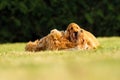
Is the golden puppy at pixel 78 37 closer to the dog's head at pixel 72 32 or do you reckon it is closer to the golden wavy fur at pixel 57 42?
the dog's head at pixel 72 32

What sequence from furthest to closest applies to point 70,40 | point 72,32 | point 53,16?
point 53,16 < point 70,40 < point 72,32

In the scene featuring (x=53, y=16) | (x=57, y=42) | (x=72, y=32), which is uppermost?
(x=53, y=16)

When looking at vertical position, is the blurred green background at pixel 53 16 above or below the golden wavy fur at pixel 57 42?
above

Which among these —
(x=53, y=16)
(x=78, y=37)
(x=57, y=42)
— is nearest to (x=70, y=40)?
(x=78, y=37)

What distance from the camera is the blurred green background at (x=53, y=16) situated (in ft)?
78.1

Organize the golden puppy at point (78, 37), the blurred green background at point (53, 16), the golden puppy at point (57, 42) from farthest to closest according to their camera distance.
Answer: the blurred green background at point (53, 16) < the golden puppy at point (57, 42) < the golden puppy at point (78, 37)

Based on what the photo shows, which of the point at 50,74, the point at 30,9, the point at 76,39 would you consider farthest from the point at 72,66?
the point at 30,9

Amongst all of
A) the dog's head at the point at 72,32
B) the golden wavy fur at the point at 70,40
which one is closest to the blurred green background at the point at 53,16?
the golden wavy fur at the point at 70,40

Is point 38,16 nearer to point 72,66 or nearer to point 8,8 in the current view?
point 8,8

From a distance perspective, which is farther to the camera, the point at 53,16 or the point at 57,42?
the point at 53,16

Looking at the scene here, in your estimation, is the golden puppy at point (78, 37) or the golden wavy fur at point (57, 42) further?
the golden wavy fur at point (57, 42)

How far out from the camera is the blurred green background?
2380cm

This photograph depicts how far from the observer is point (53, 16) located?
2414cm

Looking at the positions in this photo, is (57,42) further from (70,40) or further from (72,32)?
(72,32)
